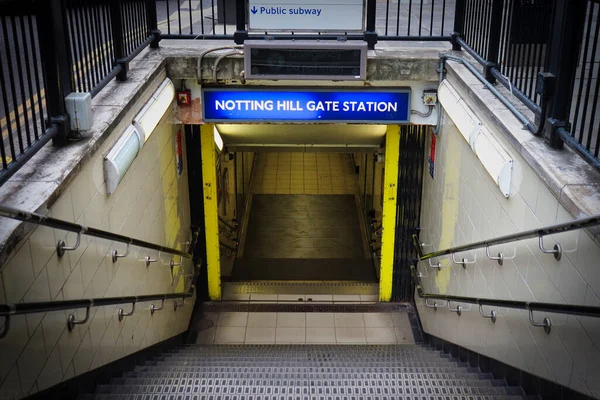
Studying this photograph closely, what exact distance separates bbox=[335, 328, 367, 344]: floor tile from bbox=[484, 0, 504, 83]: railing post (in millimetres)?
3306

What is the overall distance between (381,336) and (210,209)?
2.42 metres

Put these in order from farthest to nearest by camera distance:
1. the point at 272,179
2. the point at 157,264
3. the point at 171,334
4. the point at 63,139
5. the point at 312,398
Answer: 1. the point at 272,179
2. the point at 171,334
3. the point at 157,264
4. the point at 312,398
5. the point at 63,139

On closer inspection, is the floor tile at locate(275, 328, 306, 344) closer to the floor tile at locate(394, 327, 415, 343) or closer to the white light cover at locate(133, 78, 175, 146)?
the floor tile at locate(394, 327, 415, 343)

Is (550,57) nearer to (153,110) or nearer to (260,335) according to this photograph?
(153,110)

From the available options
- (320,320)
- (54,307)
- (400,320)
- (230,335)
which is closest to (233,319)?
(230,335)

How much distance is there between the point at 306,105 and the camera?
18.5 feet

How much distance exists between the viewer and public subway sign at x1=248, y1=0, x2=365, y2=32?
5238 millimetres

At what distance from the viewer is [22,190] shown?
2834mm

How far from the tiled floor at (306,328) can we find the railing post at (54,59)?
12.6ft

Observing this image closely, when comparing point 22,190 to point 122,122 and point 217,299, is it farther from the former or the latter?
point 217,299

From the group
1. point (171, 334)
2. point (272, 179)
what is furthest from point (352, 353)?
point (272, 179)

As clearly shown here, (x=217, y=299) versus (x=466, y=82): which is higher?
(x=466, y=82)

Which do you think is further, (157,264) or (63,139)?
(157,264)

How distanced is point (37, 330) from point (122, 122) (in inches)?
65.8
